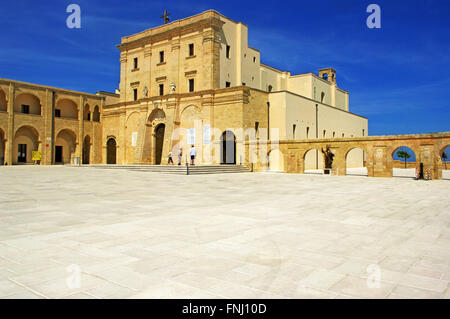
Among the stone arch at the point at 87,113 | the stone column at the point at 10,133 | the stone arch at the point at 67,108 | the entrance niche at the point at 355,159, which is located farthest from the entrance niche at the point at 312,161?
the stone column at the point at 10,133

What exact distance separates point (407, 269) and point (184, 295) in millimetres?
2568

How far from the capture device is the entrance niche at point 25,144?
119 feet

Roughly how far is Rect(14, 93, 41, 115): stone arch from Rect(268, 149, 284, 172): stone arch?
27.1m

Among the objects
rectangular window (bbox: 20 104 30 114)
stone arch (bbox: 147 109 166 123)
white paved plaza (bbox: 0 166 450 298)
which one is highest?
rectangular window (bbox: 20 104 30 114)

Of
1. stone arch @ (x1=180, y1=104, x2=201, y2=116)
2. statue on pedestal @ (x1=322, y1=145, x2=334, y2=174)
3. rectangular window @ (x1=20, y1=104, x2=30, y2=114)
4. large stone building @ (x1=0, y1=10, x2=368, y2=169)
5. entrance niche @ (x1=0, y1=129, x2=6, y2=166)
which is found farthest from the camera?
rectangular window @ (x1=20, y1=104, x2=30, y2=114)

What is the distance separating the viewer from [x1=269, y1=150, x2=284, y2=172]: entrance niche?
31.4 metres

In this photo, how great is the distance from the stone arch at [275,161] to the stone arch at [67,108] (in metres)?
24.9

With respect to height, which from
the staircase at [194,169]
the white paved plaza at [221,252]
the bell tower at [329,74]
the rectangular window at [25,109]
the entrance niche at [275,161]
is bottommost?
the white paved plaza at [221,252]

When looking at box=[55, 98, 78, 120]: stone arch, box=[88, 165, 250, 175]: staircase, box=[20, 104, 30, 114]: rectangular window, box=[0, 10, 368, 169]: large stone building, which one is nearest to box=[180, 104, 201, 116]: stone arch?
box=[0, 10, 368, 169]: large stone building

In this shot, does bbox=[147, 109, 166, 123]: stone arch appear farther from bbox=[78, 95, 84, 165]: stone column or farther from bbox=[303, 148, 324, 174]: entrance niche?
bbox=[303, 148, 324, 174]: entrance niche

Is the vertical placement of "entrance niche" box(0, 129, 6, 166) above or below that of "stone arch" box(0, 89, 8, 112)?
below

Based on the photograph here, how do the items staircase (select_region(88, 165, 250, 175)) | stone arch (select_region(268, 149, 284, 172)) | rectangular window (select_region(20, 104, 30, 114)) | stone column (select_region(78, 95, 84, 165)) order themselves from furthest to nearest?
stone column (select_region(78, 95, 84, 165)) → rectangular window (select_region(20, 104, 30, 114)) → stone arch (select_region(268, 149, 284, 172)) → staircase (select_region(88, 165, 250, 175))

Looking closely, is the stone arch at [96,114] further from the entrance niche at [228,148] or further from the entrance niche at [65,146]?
the entrance niche at [228,148]

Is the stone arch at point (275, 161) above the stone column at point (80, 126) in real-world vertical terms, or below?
below
